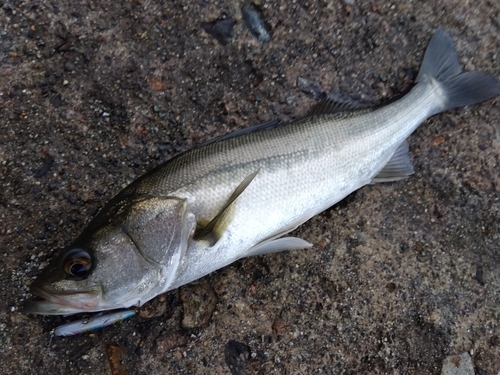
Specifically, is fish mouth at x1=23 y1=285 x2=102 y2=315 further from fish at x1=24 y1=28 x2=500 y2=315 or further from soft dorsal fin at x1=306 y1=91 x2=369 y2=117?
soft dorsal fin at x1=306 y1=91 x2=369 y2=117

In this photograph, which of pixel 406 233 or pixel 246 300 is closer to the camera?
pixel 246 300

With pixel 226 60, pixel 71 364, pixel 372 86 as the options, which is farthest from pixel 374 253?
pixel 71 364

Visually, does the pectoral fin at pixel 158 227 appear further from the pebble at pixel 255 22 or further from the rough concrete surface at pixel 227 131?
the pebble at pixel 255 22

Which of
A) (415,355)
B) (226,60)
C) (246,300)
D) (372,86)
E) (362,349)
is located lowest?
→ (415,355)

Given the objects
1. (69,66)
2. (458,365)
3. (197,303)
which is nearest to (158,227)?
(197,303)

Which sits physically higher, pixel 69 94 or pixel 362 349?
pixel 69 94

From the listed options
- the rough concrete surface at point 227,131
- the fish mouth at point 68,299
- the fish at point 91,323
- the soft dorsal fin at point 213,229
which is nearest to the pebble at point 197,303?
the rough concrete surface at point 227,131

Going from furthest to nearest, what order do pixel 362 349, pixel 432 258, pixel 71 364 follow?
pixel 432 258 < pixel 362 349 < pixel 71 364

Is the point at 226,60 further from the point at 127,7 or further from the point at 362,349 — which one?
the point at 362,349
